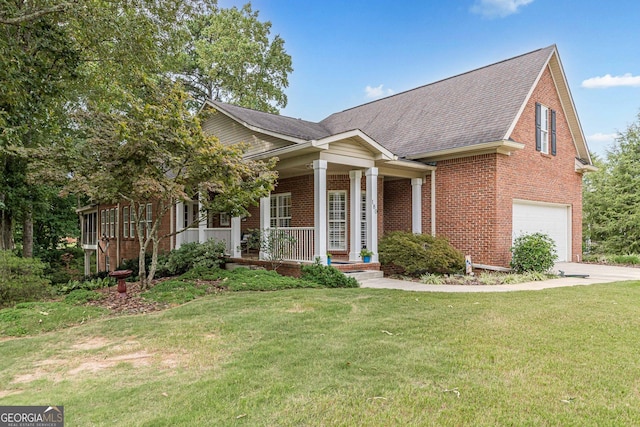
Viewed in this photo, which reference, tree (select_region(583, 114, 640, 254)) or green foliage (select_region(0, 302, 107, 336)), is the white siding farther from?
tree (select_region(583, 114, 640, 254))

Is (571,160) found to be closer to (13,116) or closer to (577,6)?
(577,6)

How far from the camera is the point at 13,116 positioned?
30.2 ft

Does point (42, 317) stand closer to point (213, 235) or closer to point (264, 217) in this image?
point (264, 217)

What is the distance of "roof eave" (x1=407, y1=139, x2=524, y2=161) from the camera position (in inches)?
436

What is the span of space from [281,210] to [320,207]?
470cm

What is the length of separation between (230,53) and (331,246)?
18.2 meters

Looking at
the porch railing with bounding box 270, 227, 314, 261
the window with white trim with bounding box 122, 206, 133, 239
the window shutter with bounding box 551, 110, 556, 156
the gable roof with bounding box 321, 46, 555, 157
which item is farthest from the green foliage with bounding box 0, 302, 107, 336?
the window with white trim with bounding box 122, 206, 133, 239

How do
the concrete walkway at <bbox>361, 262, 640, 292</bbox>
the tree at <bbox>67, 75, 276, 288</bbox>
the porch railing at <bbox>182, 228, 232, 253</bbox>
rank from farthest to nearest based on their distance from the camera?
the porch railing at <bbox>182, 228, 232, 253</bbox> → the concrete walkway at <bbox>361, 262, 640, 292</bbox> → the tree at <bbox>67, 75, 276, 288</bbox>

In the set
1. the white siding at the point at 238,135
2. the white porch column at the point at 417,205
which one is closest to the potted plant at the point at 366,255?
the white porch column at the point at 417,205

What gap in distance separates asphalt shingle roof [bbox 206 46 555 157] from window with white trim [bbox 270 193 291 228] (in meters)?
2.62

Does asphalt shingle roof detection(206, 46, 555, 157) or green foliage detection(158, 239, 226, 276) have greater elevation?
asphalt shingle roof detection(206, 46, 555, 157)

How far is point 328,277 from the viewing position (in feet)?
32.1
